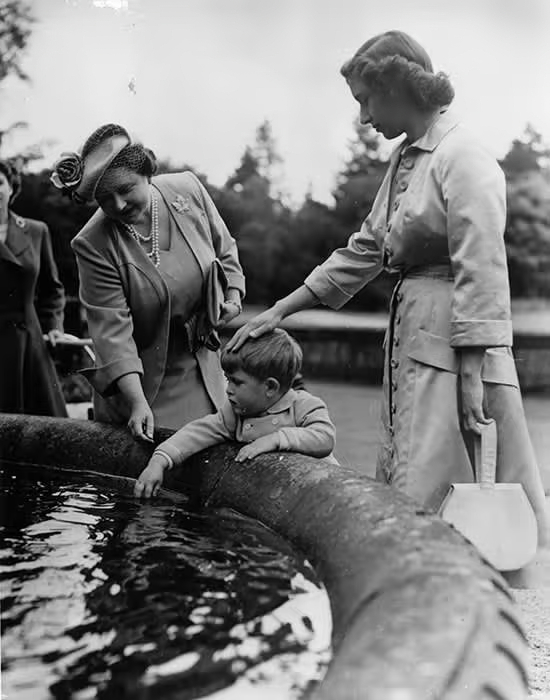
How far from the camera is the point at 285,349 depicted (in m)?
2.36

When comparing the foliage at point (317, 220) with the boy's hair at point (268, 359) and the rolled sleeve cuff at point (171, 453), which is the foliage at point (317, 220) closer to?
the boy's hair at point (268, 359)

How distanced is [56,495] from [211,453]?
1.25ft

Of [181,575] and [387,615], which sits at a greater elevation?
[387,615]

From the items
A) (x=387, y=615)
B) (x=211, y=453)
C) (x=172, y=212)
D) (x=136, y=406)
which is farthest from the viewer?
(x=172, y=212)

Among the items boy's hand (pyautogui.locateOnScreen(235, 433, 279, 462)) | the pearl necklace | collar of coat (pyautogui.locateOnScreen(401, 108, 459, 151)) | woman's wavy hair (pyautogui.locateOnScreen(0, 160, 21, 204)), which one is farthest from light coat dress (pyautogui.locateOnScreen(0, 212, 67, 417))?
boy's hand (pyautogui.locateOnScreen(235, 433, 279, 462))

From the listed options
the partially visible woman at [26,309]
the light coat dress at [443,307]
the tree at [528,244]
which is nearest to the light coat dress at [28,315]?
the partially visible woman at [26,309]

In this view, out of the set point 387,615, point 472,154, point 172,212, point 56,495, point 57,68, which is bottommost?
point 56,495

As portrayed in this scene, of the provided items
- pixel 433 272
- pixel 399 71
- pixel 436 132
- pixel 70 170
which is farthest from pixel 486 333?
pixel 70 170

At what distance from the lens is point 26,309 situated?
15.3ft

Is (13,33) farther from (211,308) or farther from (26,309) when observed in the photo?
(211,308)

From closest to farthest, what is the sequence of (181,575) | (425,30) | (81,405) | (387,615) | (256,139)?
1. (387,615)
2. (181,575)
3. (425,30)
4. (256,139)
5. (81,405)

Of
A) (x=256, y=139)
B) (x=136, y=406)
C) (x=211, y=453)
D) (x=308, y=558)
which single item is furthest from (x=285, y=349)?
(x=256, y=139)

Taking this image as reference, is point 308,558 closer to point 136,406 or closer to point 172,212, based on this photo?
point 136,406

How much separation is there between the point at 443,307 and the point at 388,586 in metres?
1.25
